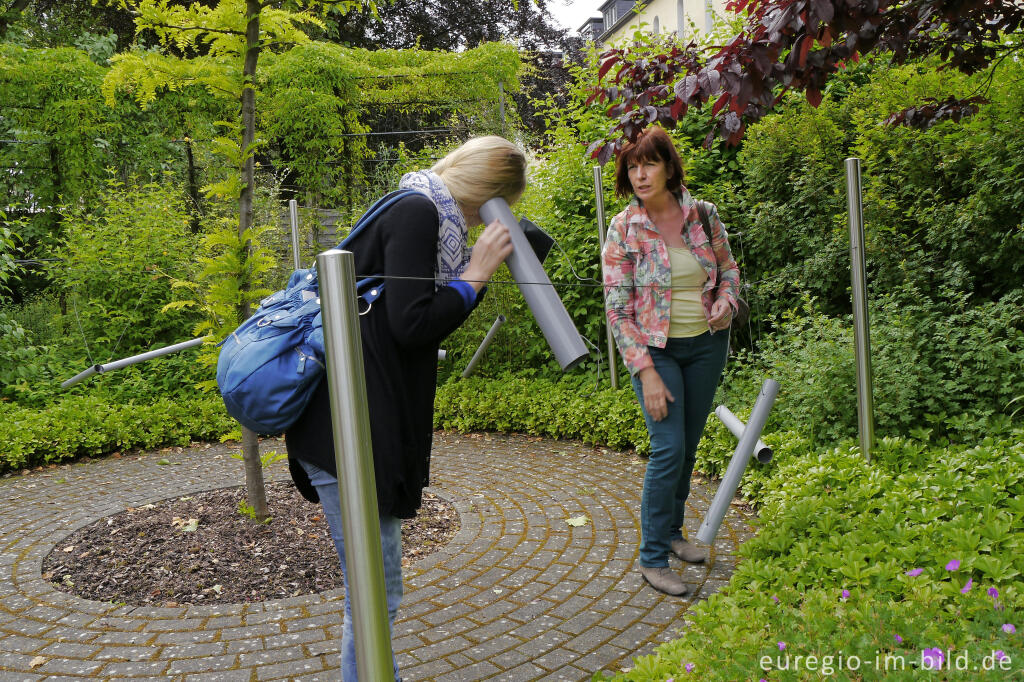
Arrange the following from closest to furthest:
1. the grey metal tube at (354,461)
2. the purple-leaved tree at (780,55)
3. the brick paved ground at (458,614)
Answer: the grey metal tube at (354,461) < the purple-leaved tree at (780,55) < the brick paved ground at (458,614)

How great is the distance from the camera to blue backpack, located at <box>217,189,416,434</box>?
6.16 feet

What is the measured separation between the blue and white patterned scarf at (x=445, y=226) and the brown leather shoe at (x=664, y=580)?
73.1 inches

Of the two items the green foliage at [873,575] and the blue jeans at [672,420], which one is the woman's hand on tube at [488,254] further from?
the blue jeans at [672,420]

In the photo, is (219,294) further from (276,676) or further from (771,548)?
(771,548)

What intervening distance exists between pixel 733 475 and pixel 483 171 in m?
1.79

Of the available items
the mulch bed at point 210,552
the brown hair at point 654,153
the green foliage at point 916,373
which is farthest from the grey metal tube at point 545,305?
the green foliage at point 916,373

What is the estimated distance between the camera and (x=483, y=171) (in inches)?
76.4

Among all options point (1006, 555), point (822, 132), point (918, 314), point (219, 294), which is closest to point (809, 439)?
point (918, 314)

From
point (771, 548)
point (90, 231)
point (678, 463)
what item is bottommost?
point (771, 548)

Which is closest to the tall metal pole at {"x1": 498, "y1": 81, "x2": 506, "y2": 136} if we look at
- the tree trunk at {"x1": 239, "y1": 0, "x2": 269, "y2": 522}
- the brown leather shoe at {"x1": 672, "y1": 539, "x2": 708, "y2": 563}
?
the tree trunk at {"x1": 239, "y1": 0, "x2": 269, "y2": 522}

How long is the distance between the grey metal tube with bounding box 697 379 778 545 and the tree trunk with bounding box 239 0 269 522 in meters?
2.49

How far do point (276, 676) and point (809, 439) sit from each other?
3.04 metres

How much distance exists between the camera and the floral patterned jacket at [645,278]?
3.04 metres

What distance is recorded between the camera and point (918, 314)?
15.3ft
